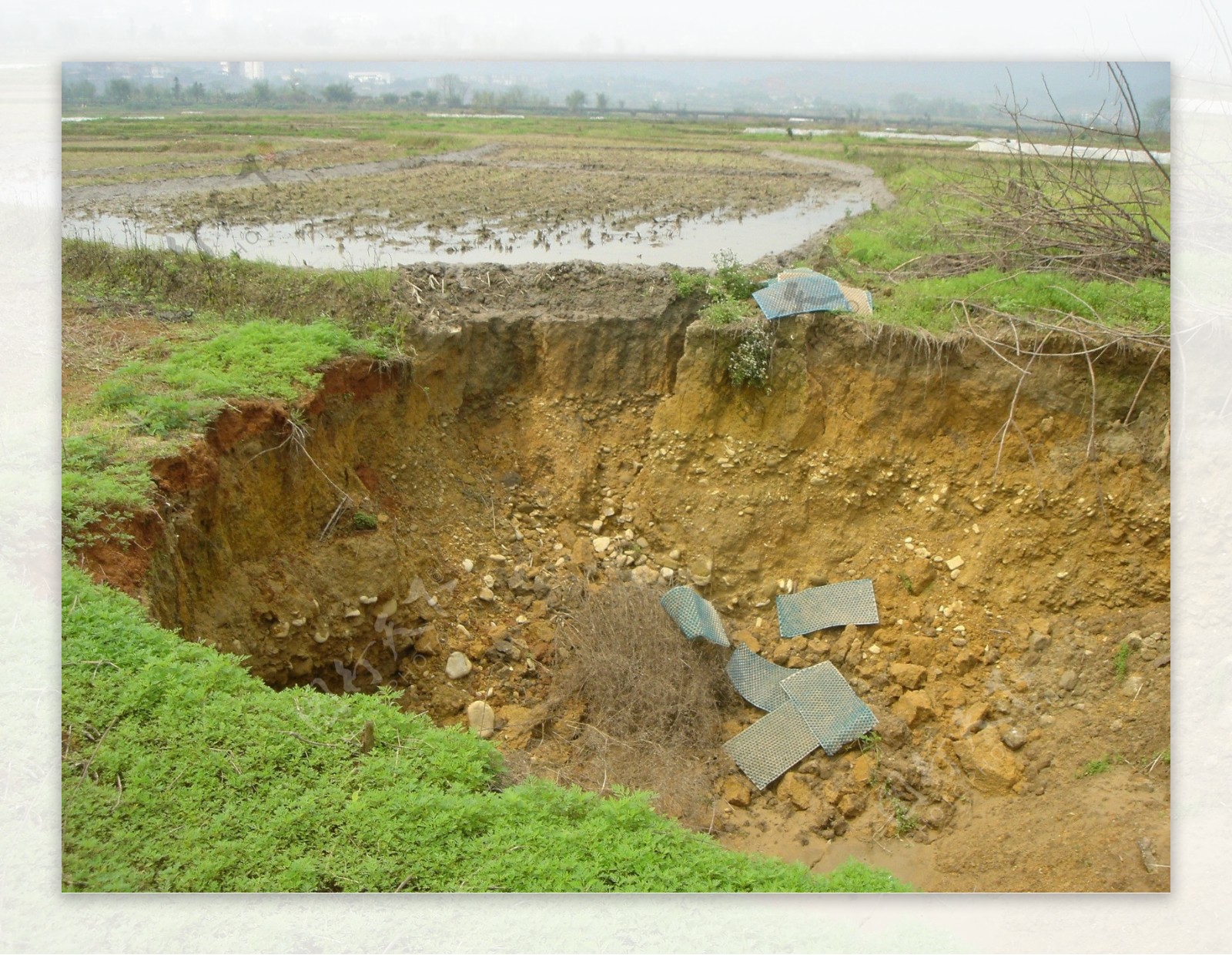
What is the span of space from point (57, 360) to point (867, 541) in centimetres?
469

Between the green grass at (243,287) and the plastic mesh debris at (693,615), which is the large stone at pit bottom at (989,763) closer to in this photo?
the plastic mesh debris at (693,615)

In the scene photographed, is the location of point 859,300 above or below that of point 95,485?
above

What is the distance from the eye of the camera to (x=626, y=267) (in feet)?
22.7

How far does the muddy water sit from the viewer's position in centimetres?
658

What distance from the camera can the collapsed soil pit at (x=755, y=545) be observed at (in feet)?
14.8

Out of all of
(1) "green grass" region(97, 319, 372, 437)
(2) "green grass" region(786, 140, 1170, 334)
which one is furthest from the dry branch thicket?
(1) "green grass" region(97, 319, 372, 437)

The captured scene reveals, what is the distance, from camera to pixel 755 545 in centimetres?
611

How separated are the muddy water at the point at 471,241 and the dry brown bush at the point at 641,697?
2954 mm

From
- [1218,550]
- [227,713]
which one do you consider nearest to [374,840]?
[227,713]

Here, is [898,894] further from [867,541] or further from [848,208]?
[848,208]

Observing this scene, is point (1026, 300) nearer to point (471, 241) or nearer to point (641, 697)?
point (641, 697)

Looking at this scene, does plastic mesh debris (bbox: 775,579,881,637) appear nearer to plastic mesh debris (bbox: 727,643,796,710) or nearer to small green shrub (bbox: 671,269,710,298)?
plastic mesh debris (bbox: 727,643,796,710)

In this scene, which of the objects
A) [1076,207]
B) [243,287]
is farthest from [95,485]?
[1076,207]

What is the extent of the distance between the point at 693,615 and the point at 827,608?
0.97 metres
